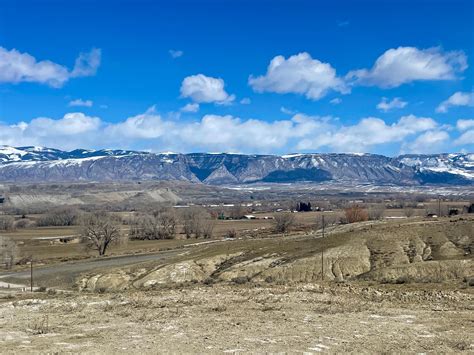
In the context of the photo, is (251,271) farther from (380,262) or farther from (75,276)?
(75,276)

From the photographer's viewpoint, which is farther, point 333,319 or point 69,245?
point 69,245

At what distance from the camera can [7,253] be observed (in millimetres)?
105188

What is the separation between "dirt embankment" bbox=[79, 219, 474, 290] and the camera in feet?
202

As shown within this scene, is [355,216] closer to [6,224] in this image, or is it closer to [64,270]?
[64,270]

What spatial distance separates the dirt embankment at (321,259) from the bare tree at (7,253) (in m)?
39.7

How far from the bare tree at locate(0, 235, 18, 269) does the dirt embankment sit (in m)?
39.7

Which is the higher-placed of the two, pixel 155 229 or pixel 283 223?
pixel 283 223

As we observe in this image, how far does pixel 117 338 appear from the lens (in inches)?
905

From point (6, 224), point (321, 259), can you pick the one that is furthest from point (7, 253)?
point (6, 224)

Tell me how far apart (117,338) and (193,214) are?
149105 millimetres

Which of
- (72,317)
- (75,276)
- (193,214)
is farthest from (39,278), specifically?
(193,214)

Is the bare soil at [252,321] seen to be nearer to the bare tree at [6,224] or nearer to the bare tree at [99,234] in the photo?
the bare tree at [99,234]

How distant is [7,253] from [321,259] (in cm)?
6783

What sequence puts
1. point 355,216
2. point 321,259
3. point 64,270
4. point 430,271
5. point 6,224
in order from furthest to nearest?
point 6,224 < point 355,216 < point 64,270 < point 321,259 < point 430,271
